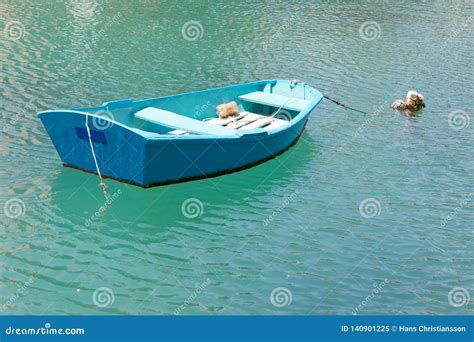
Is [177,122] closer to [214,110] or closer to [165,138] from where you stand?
[165,138]

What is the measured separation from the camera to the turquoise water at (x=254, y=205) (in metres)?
15.1

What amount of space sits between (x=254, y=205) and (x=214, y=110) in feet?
20.2

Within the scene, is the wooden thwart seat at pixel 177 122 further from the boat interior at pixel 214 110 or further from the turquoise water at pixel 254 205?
the turquoise water at pixel 254 205

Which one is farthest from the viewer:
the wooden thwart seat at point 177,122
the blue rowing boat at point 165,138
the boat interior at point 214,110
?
the boat interior at point 214,110

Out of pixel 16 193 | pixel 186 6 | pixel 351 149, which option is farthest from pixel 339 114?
pixel 186 6

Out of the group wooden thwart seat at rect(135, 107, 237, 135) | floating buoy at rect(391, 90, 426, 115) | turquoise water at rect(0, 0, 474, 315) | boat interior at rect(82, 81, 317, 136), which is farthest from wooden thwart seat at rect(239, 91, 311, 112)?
floating buoy at rect(391, 90, 426, 115)

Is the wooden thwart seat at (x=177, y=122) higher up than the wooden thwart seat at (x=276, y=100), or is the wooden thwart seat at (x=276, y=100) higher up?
the wooden thwart seat at (x=276, y=100)

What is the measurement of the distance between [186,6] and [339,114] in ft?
77.9

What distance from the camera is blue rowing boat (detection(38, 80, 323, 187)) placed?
1877cm

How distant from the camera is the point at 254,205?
1950 cm

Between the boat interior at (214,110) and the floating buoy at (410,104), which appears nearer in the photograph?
the boat interior at (214,110)

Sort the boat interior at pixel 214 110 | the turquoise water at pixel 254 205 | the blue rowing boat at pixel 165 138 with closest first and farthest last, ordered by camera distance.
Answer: the turquoise water at pixel 254 205
the blue rowing boat at pixel 165 138
the boat interior at pixel 214 110

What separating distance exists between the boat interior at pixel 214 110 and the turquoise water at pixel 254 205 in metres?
1.45

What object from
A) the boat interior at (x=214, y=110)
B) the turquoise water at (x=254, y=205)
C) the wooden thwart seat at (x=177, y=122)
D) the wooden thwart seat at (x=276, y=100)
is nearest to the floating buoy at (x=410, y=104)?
the turquoise water at (x=254, y=205)
